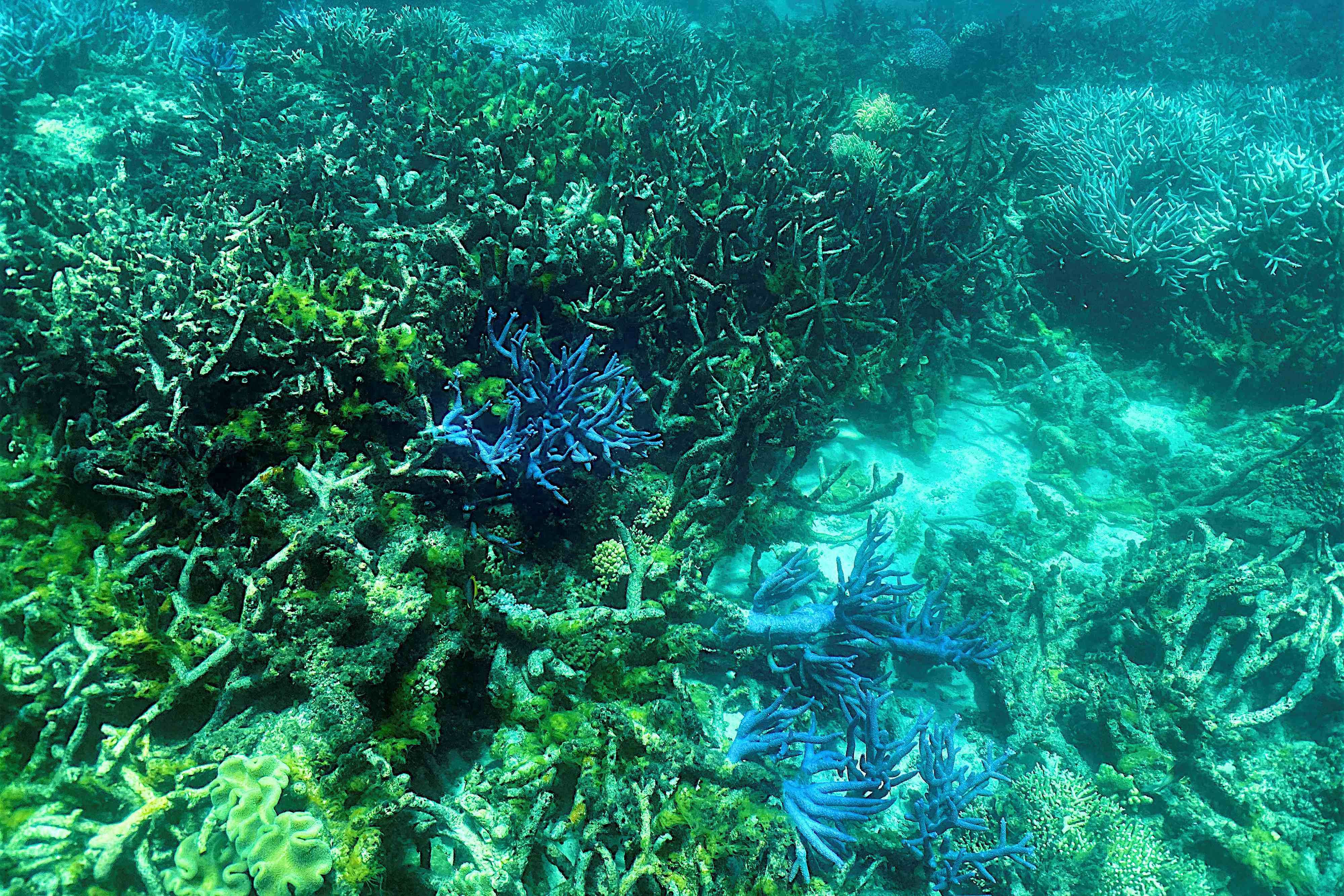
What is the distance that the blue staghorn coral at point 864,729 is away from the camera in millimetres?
2834

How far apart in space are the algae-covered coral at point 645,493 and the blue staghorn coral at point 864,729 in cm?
3

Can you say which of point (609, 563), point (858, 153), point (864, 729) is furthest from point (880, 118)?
point (864, 729)

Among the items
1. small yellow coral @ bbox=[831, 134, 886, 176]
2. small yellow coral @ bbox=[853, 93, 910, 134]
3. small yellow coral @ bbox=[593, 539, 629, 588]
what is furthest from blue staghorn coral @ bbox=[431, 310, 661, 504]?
small yellow coral @ bbox=[853, 93, 910, 134]

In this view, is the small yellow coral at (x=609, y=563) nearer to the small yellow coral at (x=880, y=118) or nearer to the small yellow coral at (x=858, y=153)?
the small yellow coral at (x=858, y=153)

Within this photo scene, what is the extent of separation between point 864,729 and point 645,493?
169cm

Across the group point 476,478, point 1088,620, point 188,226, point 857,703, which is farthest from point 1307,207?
point 188,226

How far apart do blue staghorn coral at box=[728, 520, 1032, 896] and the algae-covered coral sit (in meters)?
0.03

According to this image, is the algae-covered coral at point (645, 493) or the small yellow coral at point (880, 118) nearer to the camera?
the algae-covered coral at point (645, 493)

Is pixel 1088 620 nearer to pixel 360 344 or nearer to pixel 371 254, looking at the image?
pixel 360 344

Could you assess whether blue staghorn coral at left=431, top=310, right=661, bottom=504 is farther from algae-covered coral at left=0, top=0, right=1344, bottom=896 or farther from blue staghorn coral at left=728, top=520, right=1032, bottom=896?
blue staghorn coral at left=728, top=520, right=1032, bottom=896

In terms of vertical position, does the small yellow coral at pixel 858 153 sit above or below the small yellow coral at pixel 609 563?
above

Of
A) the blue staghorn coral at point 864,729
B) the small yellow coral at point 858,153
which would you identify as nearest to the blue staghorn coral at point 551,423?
the blue staghorn coral at point 864,729

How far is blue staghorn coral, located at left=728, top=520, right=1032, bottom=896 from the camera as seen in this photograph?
9.30ft

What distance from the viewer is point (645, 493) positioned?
3.43 meters
